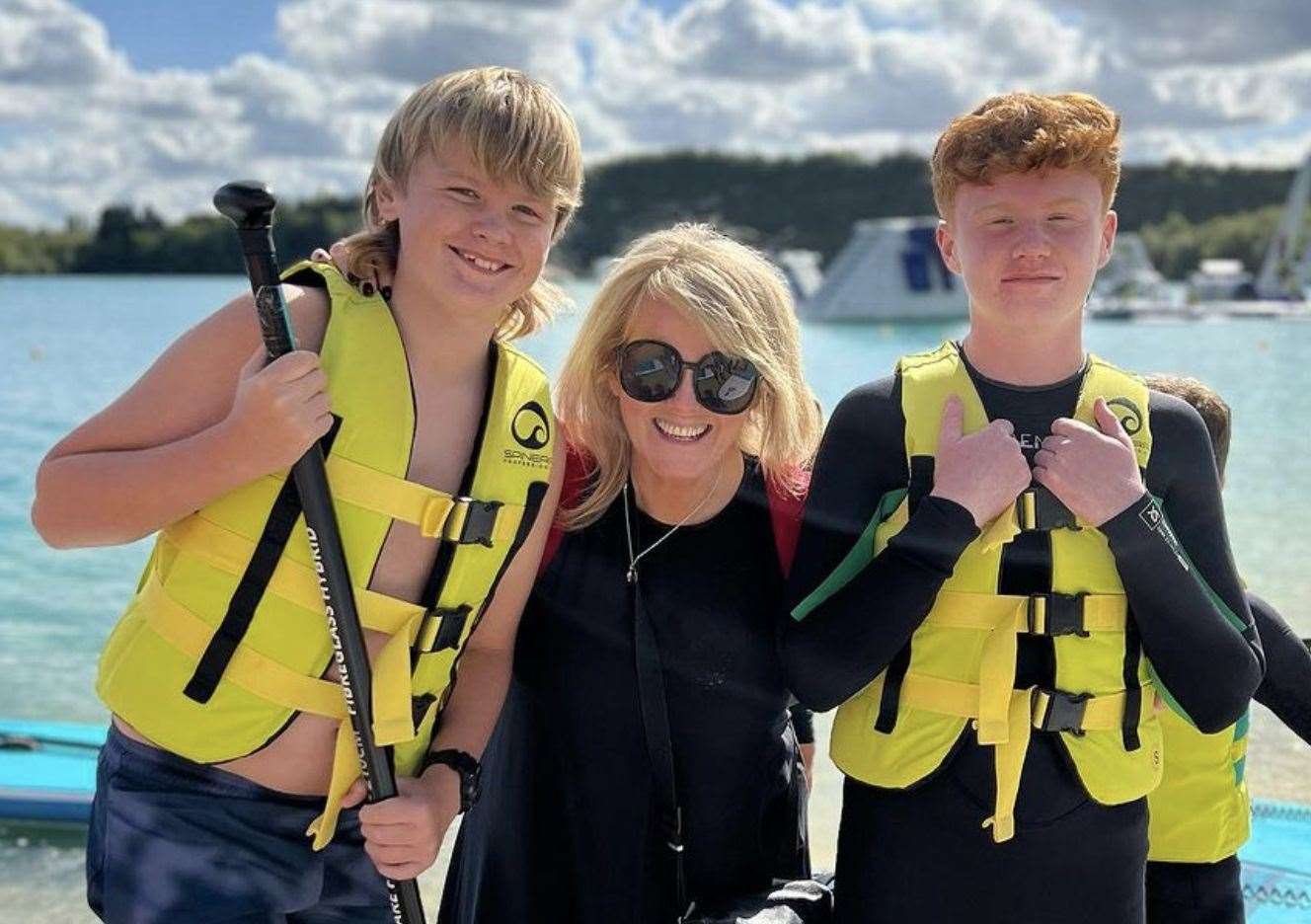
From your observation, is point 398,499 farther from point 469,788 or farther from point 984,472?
point 984,472

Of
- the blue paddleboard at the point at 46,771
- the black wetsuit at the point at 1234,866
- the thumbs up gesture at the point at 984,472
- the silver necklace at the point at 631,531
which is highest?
the thumbs up gesture at the point at 984,472

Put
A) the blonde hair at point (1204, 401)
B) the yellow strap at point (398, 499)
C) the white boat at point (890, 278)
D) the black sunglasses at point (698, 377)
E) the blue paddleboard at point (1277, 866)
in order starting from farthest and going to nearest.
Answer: the white boat at point (890, 278), the blue paddleboard at point (1277, 866), the blonde hair at point (1204, 401), the black sunglasses at point (698, 377), the yellow strap at point (398, 499)

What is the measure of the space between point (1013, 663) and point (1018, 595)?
0.36 ft

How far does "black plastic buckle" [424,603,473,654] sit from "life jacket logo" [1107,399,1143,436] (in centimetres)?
112

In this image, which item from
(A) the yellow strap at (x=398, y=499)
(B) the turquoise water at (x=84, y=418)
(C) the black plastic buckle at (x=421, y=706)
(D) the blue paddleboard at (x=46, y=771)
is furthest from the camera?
(B) the turquoise water at (x=84, y=418)

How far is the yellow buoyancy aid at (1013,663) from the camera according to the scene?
2.00 metres

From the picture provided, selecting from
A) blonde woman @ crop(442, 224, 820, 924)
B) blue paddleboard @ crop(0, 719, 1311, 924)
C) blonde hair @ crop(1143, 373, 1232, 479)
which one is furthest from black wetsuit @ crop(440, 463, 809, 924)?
blue paddleboard @ crop(0, 719, 1311, 924)

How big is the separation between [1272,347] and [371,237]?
4226cm

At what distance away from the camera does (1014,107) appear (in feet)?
6.75

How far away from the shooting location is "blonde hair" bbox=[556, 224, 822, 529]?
234 centimetres

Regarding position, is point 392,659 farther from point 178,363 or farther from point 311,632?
point 178,363

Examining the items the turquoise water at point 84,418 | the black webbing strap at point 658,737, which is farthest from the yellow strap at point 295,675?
the turquoise water at point 84,418

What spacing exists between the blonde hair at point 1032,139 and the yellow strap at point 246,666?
4.39 ft

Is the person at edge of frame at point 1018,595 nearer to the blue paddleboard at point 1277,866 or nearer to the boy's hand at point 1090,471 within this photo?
the boy's hand at point 1090,471
